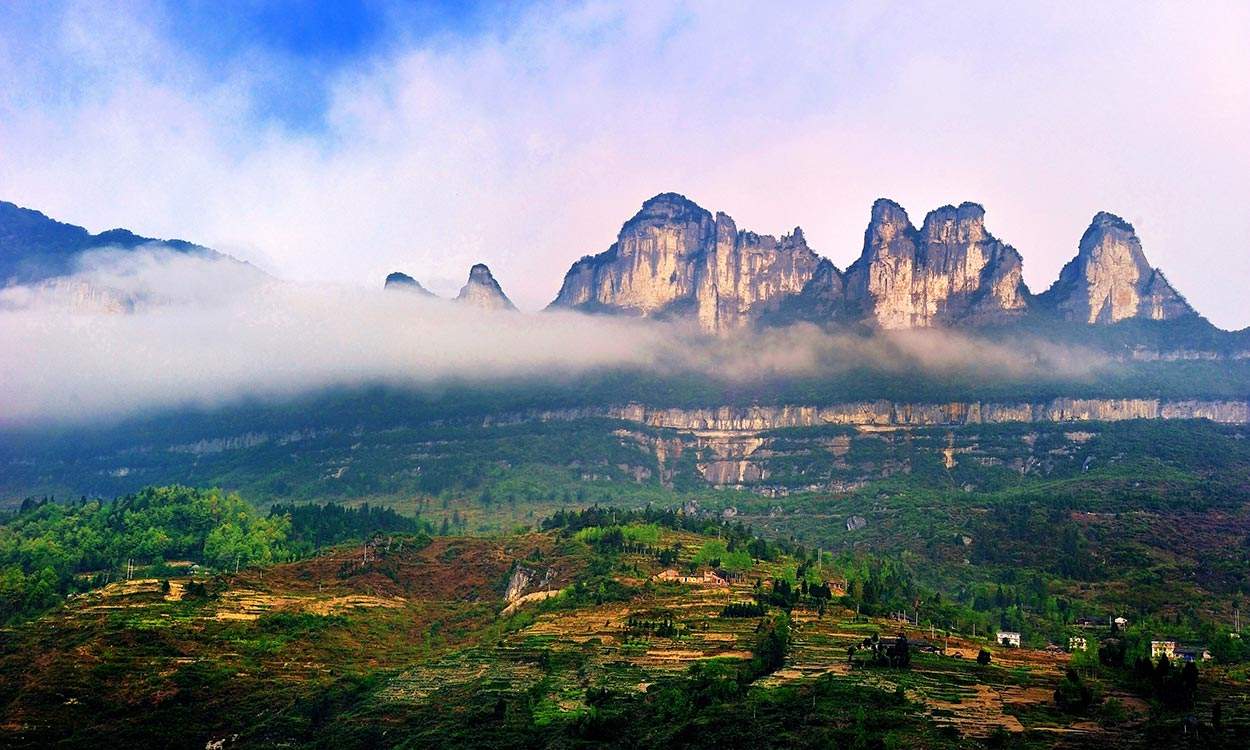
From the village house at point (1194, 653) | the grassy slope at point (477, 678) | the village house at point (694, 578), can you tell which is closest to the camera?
the grassy slope at point (477, 678)

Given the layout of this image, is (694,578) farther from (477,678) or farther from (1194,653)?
(1194,653)

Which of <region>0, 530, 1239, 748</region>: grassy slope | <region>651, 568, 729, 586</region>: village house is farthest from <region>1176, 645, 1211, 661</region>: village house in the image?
<region>651, 568, 729, 586</region>: village house

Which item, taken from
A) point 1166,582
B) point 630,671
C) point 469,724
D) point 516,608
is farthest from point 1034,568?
point 469,724

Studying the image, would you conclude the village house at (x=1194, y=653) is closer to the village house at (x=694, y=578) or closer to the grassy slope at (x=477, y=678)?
the grassy slope at (x=477, y=678)

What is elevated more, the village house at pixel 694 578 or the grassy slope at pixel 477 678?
the village house at pixel 694 578

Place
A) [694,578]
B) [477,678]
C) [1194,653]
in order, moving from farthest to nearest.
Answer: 1. [694,578]
2. [1194,653]
3. [477,678]

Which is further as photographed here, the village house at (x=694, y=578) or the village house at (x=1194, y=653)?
the village house at (x=694, y=578)

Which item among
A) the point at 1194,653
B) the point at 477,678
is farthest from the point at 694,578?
the point at 1194,653

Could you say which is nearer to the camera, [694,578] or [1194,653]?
[1194,653]

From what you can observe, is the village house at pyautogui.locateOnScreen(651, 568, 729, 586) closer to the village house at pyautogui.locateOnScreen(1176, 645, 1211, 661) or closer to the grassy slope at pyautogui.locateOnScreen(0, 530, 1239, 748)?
the grassy slope at pyautogui.locateOnScreen(0, 530, 1239, 748)

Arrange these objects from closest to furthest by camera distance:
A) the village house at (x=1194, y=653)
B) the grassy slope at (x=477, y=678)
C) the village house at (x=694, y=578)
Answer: the grassy slope at (x=477, y=678), the village house at (x=1194, y=653), the village house at (x=694, y=578)

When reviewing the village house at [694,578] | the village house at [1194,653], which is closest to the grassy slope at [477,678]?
the village house at [694,578]

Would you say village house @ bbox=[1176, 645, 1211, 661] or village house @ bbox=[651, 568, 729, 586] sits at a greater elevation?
village house @ bbox=[651, 568, 729, 586]

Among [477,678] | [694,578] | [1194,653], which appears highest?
[694,578]
